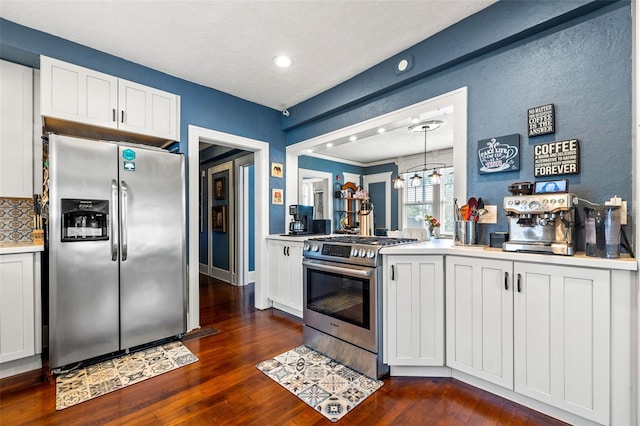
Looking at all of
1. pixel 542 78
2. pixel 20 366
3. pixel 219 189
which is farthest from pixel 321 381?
pixel 219 189

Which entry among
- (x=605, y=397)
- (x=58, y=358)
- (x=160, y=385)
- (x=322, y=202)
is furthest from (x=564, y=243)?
(x=322, y=202)

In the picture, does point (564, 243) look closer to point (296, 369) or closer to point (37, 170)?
point (296, 369)

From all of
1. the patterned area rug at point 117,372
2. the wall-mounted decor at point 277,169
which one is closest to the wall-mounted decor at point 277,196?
the wall-mounted decor at point 277,169

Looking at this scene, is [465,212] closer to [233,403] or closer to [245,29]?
[233,403]

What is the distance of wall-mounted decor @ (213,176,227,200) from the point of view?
5.46m

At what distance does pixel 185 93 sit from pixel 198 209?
4.17ft

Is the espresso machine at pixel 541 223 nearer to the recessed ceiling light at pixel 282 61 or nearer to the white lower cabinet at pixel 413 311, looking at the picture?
the white lower cabinet at pixel 413 311

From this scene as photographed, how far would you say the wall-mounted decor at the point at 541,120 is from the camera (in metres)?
1.93

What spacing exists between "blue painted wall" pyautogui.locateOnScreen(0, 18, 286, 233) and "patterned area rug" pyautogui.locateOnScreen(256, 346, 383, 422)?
6.20 feet

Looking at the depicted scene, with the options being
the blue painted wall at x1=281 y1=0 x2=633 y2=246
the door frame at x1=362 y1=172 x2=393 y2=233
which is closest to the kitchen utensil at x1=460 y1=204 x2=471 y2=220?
the blue painted wall at x1=281 y1=0 x2=633 y2=246

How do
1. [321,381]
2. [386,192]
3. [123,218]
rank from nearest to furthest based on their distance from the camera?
[321,381]
[123,218]
[386,192]

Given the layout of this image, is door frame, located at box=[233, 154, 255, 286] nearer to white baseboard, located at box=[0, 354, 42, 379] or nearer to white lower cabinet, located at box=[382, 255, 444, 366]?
white baseboard, located at box=[0, 354, 42, 379]

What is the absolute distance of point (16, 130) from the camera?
243cm

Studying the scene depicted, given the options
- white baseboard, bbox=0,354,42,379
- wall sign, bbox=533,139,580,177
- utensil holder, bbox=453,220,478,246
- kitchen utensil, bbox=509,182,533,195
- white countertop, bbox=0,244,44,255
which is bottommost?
white baseboard, bbox=0,354,42,379
